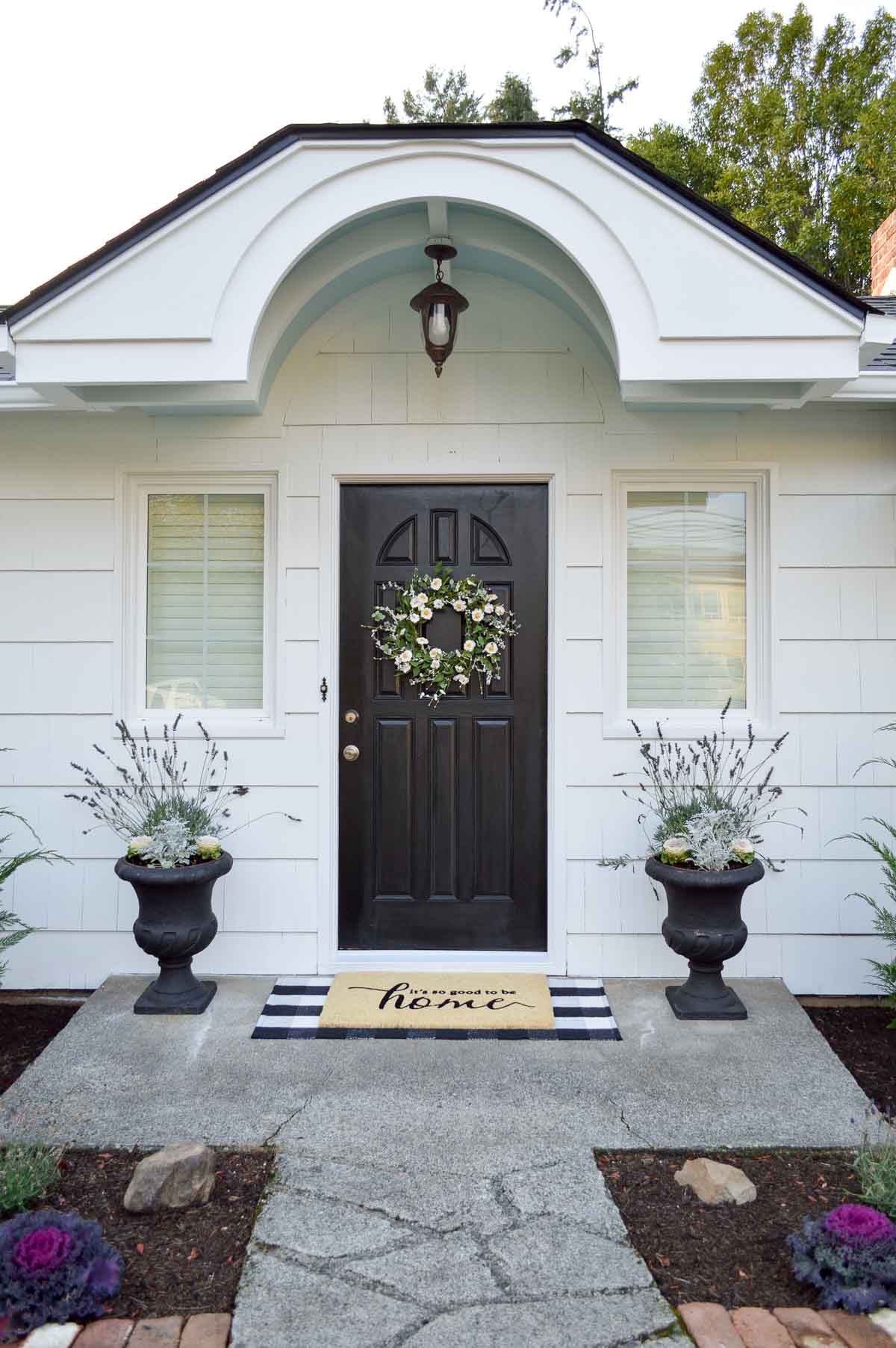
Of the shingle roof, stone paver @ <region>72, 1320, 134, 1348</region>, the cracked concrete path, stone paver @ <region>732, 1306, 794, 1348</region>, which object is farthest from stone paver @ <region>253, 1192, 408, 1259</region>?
the shingle roof

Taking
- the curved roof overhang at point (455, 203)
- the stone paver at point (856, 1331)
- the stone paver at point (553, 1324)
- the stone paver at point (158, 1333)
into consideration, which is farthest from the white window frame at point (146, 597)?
the stone paver at point (856, 1331)

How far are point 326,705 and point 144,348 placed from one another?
1.51 m

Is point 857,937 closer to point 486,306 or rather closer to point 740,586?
point 740,586

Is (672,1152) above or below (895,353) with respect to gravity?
below

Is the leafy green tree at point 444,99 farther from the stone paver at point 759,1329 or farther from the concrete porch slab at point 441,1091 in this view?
the stone paver at point 759,1329

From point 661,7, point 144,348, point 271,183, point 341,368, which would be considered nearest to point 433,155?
point 271,183

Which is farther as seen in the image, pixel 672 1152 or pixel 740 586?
pixel 740 586

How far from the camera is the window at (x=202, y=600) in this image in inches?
157

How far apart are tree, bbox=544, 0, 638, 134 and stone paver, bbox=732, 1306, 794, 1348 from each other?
1326 cm

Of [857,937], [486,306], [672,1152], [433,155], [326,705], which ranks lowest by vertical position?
[672,1152]

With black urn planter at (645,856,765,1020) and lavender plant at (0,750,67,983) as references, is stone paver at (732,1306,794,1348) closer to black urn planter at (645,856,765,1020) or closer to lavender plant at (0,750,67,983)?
black urn planter at (645,856,765,1020)

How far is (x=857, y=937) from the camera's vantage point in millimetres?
3832

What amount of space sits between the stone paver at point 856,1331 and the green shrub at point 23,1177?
184 centimetres

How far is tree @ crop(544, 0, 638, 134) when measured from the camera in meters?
13.2
